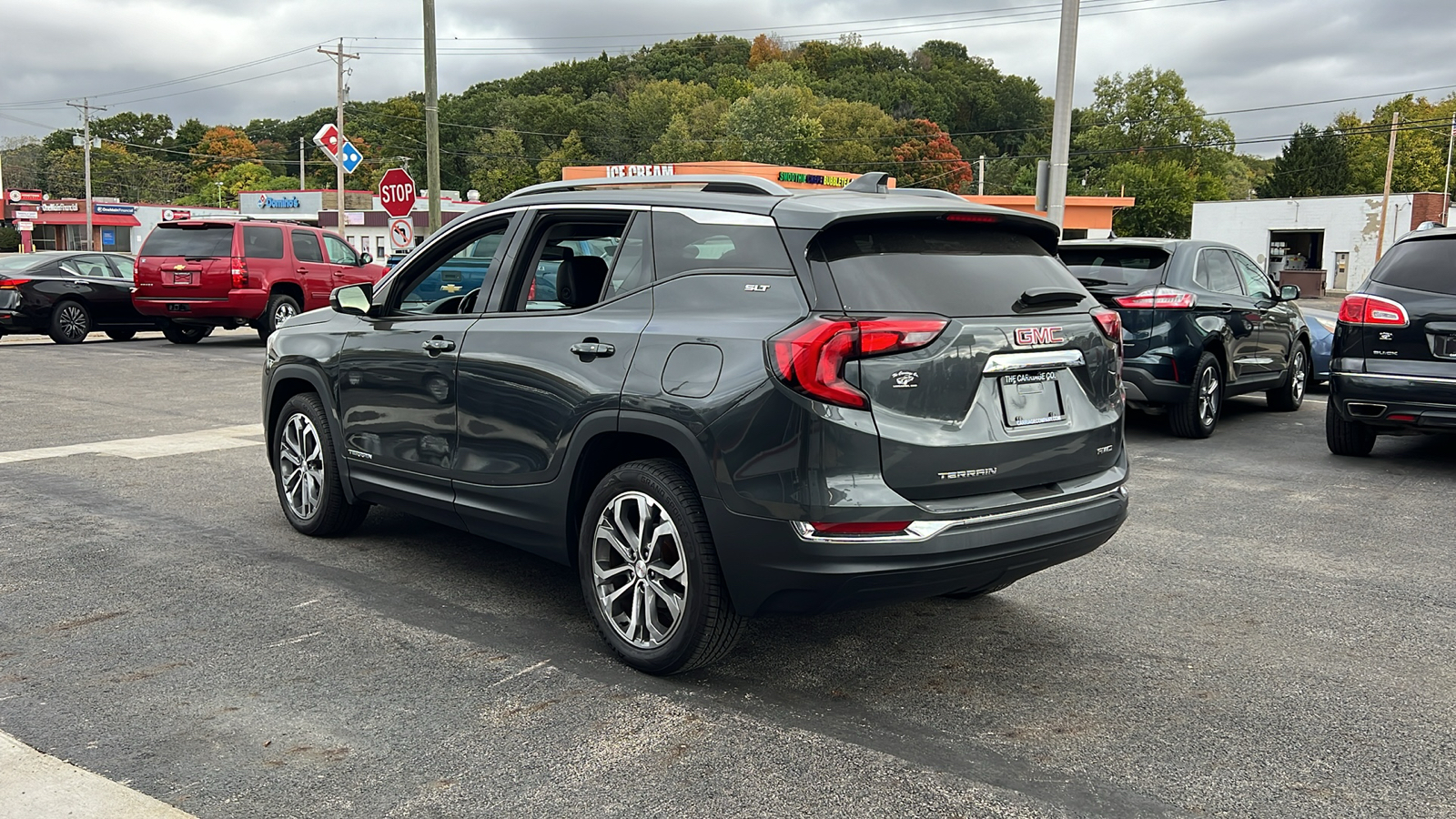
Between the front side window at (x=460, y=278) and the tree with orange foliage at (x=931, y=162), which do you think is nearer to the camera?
the front side window at (x=460, y=278)

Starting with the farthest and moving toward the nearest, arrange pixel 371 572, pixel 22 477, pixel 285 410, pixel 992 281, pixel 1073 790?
pixel 22 477
pixel 285 410
pixel 371 572
pixel 992 281
pixel 1073 790

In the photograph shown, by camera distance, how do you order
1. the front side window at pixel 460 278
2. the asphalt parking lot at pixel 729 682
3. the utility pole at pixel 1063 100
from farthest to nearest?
the utility pole at pixel 1063 100, the front side window at pixel 460 278, the asphalt parking lot at pixel 729 682

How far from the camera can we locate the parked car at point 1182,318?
9633 millimetres

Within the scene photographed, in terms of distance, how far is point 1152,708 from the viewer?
155 inches

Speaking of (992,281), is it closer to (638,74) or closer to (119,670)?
(119,670)

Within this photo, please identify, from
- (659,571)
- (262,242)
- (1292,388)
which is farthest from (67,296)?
(659,571)

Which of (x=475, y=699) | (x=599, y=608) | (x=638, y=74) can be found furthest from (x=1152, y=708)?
(x=638, y=74)

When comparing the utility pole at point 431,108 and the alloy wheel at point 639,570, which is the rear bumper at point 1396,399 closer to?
the alloy wheel at point 639,570

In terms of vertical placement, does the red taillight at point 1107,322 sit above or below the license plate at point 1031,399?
above

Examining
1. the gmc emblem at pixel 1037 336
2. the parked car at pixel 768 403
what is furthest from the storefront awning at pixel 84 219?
the gmc emblem at pixel 1037 336

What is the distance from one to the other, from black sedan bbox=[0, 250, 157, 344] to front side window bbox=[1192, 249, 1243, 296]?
53.8 feet

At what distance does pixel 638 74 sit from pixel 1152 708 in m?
139

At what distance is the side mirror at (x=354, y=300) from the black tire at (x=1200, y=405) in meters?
6.75

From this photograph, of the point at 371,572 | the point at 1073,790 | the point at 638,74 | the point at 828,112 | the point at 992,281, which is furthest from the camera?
the point at 638,74
